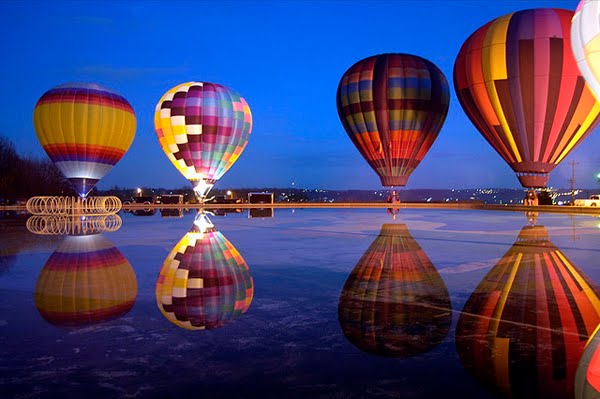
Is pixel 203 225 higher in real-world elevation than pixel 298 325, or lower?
higher

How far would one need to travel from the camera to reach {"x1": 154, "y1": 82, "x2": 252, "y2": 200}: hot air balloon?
107 ft

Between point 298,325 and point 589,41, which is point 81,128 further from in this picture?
point 298,325

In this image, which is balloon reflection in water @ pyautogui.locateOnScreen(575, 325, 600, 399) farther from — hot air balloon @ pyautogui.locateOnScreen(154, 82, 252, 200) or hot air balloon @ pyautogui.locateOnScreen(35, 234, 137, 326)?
hot air balloon @ pyautogui.locateOnScreen(154, 82, 252, 200)

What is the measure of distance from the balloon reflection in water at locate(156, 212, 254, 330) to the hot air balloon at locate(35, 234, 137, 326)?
554 millimetres

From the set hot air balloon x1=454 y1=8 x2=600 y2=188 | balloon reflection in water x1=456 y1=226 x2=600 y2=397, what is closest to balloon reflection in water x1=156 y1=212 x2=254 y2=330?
balloon reflection in water x1=456 y1=226 x2=600 y2=397

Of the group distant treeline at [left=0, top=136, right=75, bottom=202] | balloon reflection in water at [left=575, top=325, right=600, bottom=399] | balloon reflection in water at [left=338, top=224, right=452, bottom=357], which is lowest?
balloon reflection in water at [left=575, top=325, right=600, bottom=399]

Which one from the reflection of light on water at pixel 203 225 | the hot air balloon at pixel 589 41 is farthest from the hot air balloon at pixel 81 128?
the hot air balloon at pixel 589 41

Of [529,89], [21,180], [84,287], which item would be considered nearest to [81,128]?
[84,287]

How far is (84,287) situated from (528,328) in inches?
239

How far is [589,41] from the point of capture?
37.3 feet

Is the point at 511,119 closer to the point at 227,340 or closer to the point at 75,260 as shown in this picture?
the point at 75,260

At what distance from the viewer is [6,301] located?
6.31 m

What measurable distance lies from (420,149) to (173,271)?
92.2 ft

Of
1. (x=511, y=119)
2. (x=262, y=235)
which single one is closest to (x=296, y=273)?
(x=262, y=235)
